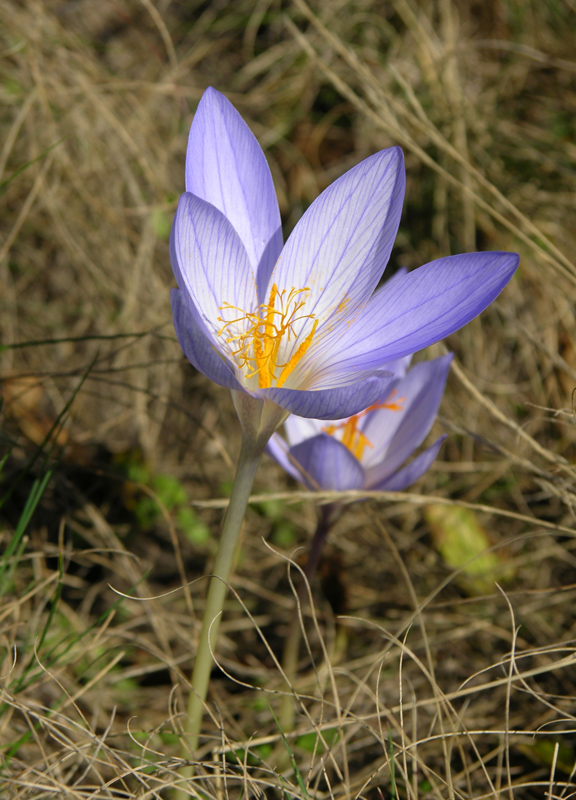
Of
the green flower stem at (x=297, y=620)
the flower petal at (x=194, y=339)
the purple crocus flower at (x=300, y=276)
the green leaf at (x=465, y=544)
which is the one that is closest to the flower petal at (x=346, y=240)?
the purple crocus flower at (x=300, y=276)

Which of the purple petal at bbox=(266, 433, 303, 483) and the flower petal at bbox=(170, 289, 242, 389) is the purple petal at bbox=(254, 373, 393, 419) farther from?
the purple petal at bbox=(266, 433, 303, 483)

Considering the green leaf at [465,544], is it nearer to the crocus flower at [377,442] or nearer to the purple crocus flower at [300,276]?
the crocus flower at [377,442]

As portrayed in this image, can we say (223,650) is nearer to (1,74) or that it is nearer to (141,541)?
(141,541)

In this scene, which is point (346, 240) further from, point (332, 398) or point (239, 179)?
point (332, 398)

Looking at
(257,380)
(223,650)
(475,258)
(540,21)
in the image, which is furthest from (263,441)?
(540,21)

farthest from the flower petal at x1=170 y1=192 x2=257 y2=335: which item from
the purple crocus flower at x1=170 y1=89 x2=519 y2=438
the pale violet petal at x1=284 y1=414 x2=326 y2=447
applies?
the pale violet petal at x1=284 y1=414 x2=326 y2=447

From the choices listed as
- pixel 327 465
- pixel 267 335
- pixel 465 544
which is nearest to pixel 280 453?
pixel 327 465
